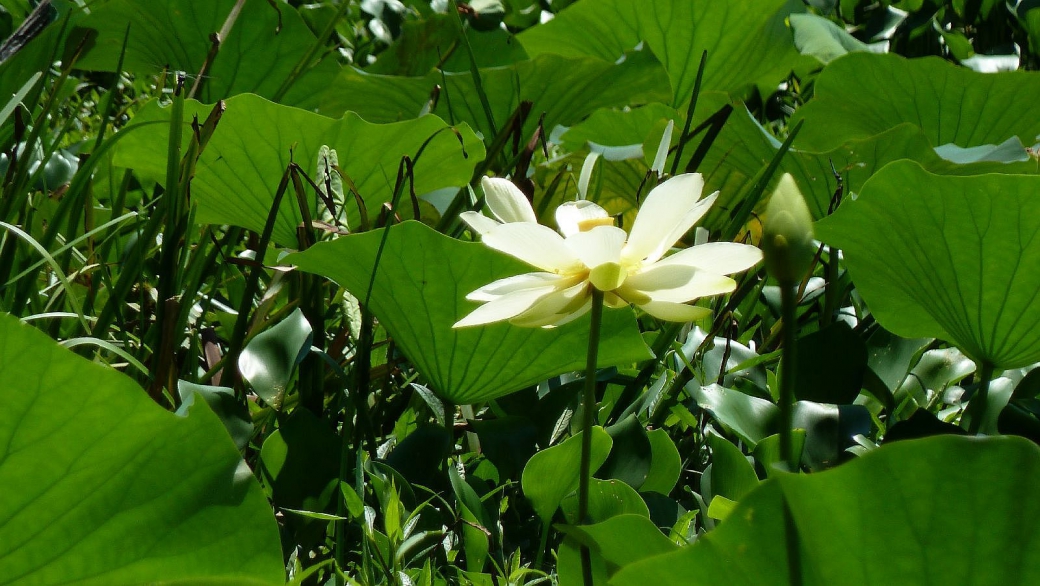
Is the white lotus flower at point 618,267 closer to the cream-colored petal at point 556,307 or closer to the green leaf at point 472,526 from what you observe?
the cream-colored petal at point 556,307

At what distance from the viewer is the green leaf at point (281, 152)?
3.16 ft

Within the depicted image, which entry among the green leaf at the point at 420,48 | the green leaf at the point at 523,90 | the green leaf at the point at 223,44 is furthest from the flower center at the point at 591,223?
the green leaf at the point at 420,48

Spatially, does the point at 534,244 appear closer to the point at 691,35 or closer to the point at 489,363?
the point at 489,363

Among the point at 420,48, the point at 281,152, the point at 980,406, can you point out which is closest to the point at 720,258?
the point at 980,406

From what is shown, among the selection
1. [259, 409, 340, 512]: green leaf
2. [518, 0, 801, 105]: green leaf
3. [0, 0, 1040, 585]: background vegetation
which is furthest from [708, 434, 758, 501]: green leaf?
[518, 0, 801, 105]: green leaf

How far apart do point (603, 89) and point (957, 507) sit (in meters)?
1.15

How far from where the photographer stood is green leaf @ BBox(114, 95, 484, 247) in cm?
96

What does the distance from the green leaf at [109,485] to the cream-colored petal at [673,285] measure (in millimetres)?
195

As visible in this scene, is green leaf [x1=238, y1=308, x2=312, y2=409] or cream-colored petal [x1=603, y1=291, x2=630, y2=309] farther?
green leaf [x1=238, y1=308, x2=312, y2=409]

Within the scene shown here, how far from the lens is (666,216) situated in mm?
435

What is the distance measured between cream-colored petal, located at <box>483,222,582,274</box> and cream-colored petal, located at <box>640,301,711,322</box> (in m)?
0.04

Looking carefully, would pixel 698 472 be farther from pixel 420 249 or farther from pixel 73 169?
pixel 73 169

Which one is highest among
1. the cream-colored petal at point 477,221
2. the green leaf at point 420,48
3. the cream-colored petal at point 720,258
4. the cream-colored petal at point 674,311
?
the cream-colored petal at point 720,258

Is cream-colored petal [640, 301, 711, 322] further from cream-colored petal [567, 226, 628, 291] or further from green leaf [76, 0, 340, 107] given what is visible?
green leaf [76, 0, 340, 107]
